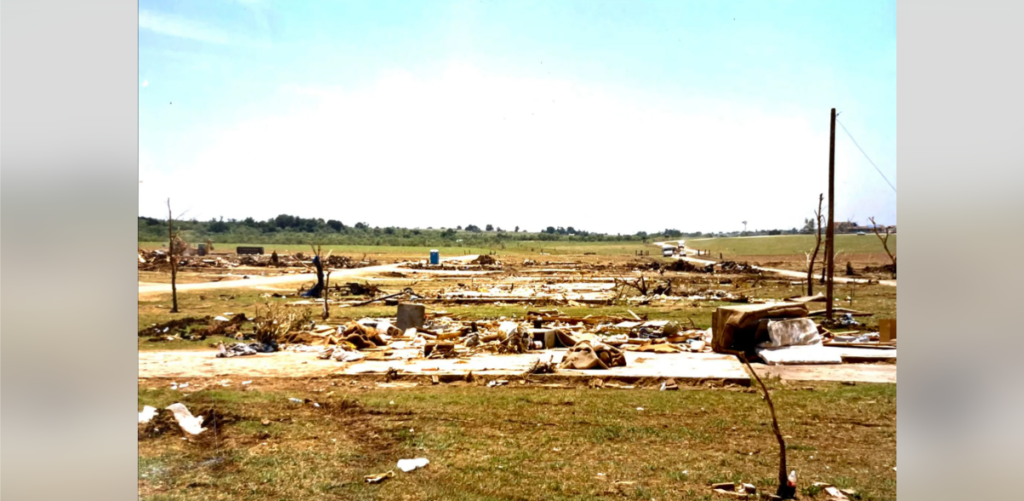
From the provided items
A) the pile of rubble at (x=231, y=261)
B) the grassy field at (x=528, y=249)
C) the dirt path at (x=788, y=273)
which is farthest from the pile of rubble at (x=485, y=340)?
the grassy field at (x=528, y=249)

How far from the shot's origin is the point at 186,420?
268 inches

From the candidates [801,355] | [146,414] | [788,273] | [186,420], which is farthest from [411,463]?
[788,273]

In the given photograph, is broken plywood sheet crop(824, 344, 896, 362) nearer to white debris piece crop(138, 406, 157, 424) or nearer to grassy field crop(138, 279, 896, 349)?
grassy field crop(138, 279, 896, 349)

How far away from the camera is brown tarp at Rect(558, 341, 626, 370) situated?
9.80m

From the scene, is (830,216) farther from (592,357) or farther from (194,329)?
(194,329)

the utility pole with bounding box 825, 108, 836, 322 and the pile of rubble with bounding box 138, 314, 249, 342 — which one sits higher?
the utility pole with bounding box 825, 108, 836, 322

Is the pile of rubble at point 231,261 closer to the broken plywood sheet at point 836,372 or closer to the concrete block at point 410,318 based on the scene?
the concrete block at point 410,318

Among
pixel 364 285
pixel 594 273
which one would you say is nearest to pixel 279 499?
pixel 364 285

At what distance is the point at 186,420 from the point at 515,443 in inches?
148

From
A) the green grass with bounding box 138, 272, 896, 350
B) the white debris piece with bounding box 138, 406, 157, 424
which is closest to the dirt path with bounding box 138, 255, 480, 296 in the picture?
the green grass with bounding box 138, 272, 896, 350

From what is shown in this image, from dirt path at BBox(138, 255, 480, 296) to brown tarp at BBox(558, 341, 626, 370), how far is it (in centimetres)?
864

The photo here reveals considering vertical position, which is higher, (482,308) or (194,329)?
(194,329)

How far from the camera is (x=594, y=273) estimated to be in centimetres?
2833
